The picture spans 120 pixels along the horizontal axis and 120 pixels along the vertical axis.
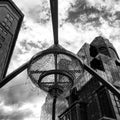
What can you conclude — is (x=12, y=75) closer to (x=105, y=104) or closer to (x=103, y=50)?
(x=105, y=104)

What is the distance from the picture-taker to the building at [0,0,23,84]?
3216 centimetres

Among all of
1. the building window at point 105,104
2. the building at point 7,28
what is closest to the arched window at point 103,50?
the building window at point 105,104

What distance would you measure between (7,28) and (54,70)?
3509cm

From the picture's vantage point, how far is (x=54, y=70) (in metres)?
2.77

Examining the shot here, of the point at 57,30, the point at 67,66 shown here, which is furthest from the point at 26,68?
the point at 57,30

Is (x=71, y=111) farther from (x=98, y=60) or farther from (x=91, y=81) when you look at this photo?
(x=98, y=60)

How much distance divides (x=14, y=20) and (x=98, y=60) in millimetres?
22856

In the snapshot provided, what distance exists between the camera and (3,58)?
3177 cm

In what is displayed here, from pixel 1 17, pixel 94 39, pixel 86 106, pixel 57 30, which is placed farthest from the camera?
pixel 94 39

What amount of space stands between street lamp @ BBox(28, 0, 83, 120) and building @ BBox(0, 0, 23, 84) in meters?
29.6

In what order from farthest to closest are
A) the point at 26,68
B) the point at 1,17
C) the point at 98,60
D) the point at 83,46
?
the point at 83,46, the point at 1,17, the point at 98,60, the point at 26,68

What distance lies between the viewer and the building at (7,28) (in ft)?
Answer: 105

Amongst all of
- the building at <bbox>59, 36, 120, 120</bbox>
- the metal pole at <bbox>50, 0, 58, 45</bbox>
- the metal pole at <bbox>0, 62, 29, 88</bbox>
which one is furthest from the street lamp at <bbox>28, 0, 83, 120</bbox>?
the building at <bbox>59, 36, 120, 120</bbox>

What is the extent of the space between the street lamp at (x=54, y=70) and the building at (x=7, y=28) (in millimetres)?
29588
